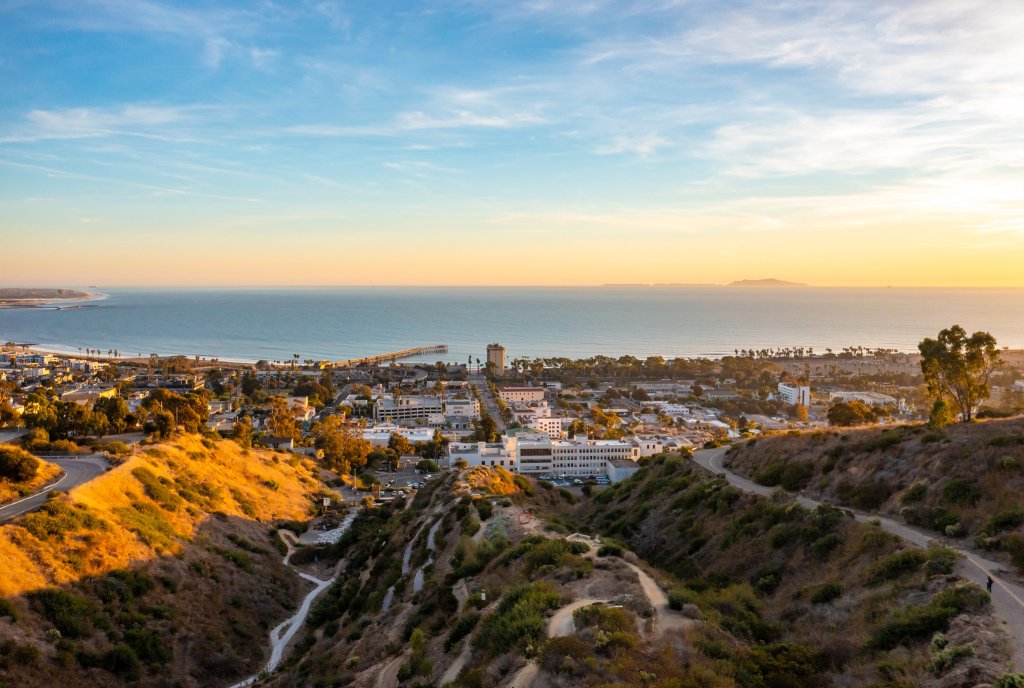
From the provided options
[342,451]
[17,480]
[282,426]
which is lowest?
[342,451]

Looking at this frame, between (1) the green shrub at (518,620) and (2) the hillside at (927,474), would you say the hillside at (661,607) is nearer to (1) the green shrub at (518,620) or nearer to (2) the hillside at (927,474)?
(1) the green shrub at (518,620)

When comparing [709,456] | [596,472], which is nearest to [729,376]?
[596,472]

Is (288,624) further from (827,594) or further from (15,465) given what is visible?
(827,594)

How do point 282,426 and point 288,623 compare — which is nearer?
point 288,623

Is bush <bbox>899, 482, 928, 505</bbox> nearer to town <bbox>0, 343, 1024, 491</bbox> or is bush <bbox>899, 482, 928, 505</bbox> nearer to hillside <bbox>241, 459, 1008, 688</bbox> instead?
hillside <bbox>241, 459, 1008, 688</bbox>

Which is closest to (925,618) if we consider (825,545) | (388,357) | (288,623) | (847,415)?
(825,545)
